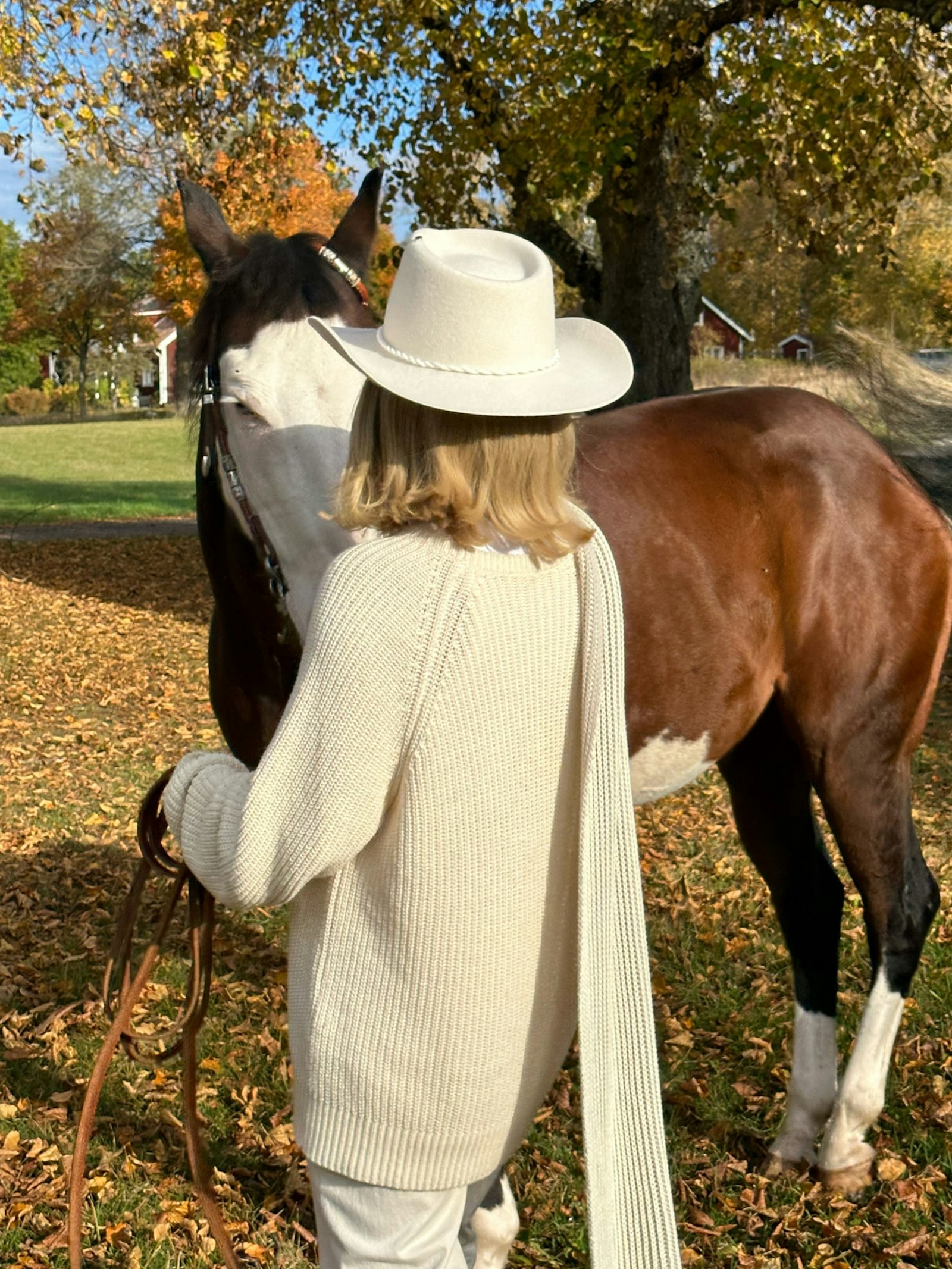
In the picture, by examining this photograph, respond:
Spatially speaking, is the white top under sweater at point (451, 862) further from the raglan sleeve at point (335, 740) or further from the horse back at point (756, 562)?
the horse back at point (756, 562)

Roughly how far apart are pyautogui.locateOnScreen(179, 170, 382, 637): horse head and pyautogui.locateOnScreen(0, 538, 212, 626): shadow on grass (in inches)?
363

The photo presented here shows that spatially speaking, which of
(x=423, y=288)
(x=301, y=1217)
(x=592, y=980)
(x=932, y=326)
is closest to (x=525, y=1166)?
(x=301, y=1217)

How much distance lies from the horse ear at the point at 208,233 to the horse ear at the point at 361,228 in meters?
0.28

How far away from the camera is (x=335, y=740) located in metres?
1.62

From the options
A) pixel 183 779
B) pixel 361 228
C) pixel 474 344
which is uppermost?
pixel 361 228

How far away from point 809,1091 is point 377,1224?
192cm

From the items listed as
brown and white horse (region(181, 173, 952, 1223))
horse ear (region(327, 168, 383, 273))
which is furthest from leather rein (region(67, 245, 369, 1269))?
horse ear (region(327, 168, 383, 273))

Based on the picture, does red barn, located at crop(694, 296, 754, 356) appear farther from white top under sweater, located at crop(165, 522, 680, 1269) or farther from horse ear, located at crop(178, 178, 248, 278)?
white top under sweater, located at crop(165, 522, 680, 1269)

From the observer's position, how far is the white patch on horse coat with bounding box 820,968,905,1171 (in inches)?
128

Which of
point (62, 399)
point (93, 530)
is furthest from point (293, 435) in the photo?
point (62, 399)

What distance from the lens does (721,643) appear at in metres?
3.17

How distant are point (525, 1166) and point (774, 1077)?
0.92 meters

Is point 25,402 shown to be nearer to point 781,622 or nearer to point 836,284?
point 836,284

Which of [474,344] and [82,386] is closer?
[474,344]
